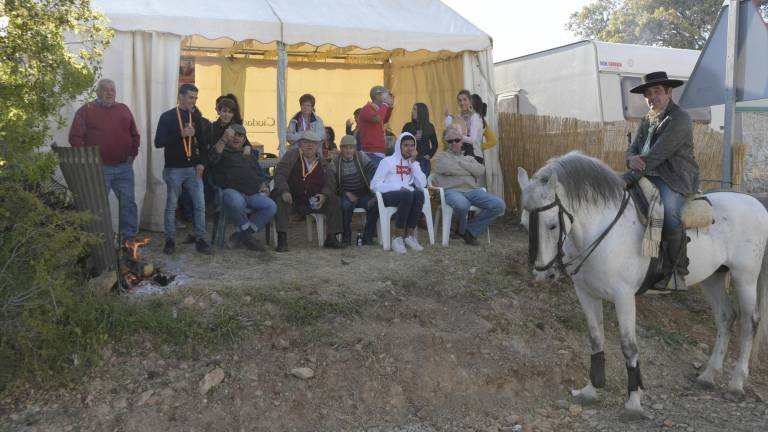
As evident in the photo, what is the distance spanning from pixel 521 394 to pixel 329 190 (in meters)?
3.70

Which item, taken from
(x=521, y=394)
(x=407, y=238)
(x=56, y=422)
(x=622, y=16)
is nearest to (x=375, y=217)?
(x=407, y=238)

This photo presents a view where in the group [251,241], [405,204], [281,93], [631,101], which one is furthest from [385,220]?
[631,101]

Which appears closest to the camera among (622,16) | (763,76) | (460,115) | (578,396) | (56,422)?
(56,422)

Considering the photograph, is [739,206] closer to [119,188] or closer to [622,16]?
[119,188]

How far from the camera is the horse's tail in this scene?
249 inches

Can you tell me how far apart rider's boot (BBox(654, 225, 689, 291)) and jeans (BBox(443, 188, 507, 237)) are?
3.43m

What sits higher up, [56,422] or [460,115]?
[460,115]

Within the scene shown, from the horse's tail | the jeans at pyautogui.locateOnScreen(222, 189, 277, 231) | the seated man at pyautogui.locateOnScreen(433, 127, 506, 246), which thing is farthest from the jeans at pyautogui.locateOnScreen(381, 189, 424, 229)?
the horse's tail

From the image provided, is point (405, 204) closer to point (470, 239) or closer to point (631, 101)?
point (470, 239)

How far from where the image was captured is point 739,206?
6.20 metres

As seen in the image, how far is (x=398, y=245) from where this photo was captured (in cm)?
842

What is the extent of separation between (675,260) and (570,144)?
5163mm

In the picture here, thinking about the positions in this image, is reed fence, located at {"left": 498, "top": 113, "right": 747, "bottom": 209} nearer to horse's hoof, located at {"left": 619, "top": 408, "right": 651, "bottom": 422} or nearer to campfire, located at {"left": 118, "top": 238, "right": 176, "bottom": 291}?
horse's hoof, located at {"left": 619, "top": 408, "right": 651, "bottom": 422}

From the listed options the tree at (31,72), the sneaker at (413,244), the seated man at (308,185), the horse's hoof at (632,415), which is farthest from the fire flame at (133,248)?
the horse's hoof at (632,415)
